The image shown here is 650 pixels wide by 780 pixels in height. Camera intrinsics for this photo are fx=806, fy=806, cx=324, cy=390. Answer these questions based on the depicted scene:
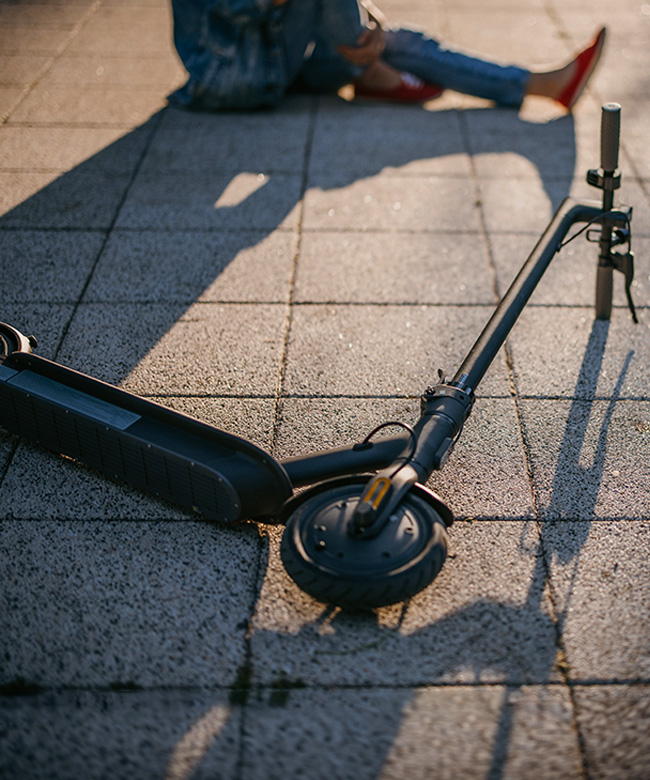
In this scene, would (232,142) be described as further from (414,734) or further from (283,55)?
(414,734)

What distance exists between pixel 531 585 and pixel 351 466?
583 mm

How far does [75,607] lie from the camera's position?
2096 millimetres

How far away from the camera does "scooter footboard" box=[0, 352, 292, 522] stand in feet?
7.12

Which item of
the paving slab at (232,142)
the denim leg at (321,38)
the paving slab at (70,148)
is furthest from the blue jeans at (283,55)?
the paving slab at (70,148)

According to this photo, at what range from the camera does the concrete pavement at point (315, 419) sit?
1841mm

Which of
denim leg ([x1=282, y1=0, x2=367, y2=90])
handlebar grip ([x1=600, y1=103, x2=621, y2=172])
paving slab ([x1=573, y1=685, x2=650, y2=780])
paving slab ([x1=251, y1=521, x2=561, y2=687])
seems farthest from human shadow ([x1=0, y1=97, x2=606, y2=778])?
handlebar grip ([x1=600, y1=103, x2=621, y2=172])

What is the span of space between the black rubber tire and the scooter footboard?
17cm

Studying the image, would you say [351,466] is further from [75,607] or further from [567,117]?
[567,117]

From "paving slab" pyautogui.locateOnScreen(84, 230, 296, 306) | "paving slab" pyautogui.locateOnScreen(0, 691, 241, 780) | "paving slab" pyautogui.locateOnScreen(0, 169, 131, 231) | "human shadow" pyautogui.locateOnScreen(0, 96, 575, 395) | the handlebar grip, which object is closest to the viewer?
"paving slab" pyautogui.locateOnScreen(0, 691, 241, 780)

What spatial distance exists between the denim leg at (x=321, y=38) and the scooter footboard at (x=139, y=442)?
3.26 metres

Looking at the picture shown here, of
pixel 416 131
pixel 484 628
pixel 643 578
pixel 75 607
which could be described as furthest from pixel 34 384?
pixel 416 131

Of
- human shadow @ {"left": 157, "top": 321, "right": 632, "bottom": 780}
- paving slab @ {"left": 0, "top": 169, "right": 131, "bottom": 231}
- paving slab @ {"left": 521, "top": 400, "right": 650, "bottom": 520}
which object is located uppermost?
paving slab @ {"left": 0, "top": 169, "right": 131, "bottom": 231}

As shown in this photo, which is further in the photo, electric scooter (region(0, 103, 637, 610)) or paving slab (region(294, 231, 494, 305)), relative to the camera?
paving slab (region(294, 231, 494, 305))

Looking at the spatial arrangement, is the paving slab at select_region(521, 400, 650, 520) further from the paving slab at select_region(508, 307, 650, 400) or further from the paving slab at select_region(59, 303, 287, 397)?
the paving slab at select_region(59, 303, 287, 397)
